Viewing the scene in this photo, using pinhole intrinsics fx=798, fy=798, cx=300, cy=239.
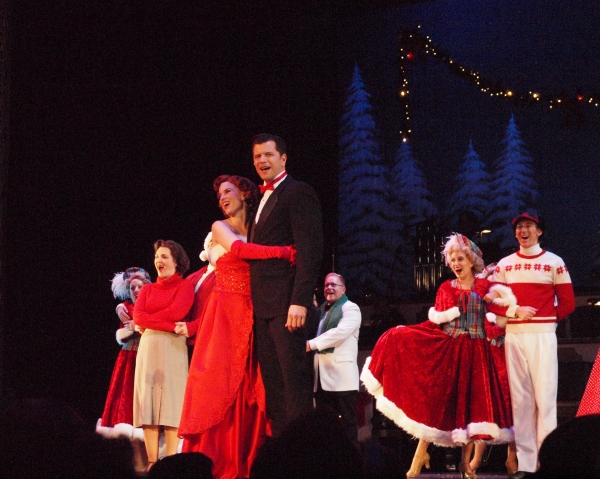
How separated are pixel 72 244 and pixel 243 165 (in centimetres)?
234

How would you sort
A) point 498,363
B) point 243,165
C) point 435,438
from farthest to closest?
1. point 243,165
2. point 498,363
3. point 435,438

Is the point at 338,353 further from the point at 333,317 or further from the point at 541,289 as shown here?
the point at 541,289

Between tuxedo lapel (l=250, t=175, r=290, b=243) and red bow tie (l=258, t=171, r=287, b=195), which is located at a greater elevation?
red bow tie (l=258, t=171, r=287, b=195)

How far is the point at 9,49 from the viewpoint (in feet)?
19.3

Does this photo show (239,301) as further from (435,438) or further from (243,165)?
(243,165)

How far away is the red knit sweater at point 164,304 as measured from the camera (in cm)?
556

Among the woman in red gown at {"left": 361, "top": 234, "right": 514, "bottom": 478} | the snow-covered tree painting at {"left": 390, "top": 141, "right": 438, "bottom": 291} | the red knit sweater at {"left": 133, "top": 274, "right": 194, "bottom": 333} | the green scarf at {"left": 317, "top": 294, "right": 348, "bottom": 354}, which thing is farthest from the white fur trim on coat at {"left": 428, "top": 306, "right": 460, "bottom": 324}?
the snow-covered tree painting at {"left": 390, "top": 141, "right": 438, "bottom": 291}

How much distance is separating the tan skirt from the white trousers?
7.65 ft

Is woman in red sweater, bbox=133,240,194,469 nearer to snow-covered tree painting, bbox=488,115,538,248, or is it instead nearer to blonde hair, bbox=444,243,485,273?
blonde hair, bbox=444,243,485,273

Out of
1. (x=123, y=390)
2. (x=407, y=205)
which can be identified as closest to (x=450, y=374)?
(x=123, y=390)

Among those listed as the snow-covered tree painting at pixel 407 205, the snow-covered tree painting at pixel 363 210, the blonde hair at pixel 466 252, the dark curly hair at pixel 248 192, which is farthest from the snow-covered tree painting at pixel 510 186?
the dark curly hair at pixel 248 192

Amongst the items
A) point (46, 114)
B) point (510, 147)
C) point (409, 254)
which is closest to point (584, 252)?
point (510, 147)

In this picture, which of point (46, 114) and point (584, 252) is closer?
point (46, 114)

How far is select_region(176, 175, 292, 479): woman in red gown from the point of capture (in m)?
4.06
